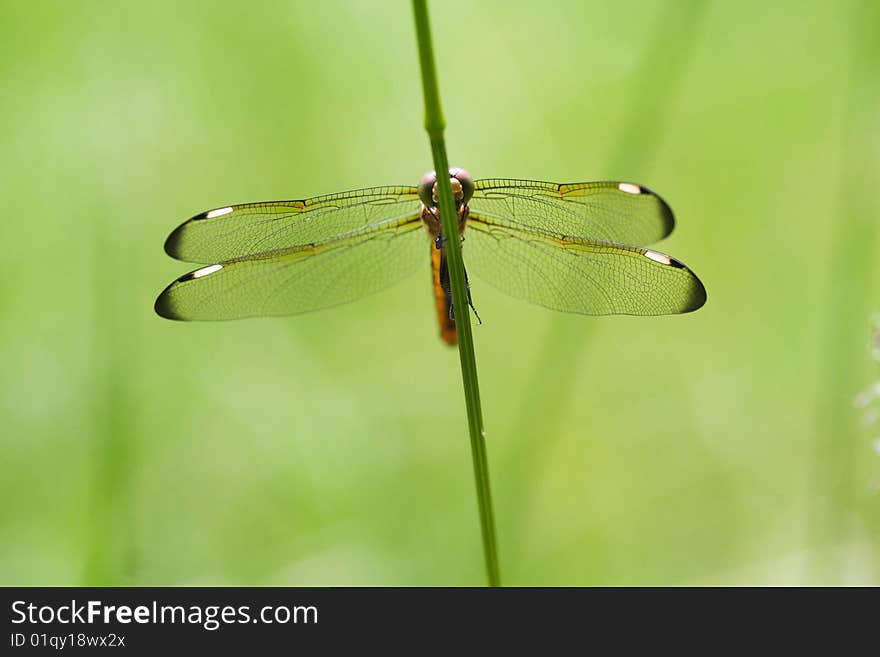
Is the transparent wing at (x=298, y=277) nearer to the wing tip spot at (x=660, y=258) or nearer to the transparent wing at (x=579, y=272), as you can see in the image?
the transparent wing at (x=579, y=272)

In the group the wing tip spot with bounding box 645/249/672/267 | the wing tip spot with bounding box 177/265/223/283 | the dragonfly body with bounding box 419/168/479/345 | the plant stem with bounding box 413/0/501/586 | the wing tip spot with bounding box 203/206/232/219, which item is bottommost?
the plant stem with bounding box 413/0/501/586

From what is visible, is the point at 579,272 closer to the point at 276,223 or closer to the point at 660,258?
the point at 660,258

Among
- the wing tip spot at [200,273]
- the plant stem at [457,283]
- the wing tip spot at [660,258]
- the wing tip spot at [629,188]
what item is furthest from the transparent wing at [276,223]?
the plant stem at [457,283]

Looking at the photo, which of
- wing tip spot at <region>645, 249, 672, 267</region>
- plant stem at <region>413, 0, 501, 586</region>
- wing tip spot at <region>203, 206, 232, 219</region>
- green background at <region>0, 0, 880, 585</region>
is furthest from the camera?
green background at <region>0, 0, 880, 585</region>

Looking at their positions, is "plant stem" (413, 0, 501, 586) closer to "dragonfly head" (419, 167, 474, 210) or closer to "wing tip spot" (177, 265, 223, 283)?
"dragonfly head" (419, 167, 474, 210)

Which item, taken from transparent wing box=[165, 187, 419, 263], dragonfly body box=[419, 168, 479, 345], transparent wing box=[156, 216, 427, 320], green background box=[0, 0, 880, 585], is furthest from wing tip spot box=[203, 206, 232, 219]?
green background box=[0, 0, 880, 585]

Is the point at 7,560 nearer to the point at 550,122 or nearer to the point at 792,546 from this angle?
the point at 792,546

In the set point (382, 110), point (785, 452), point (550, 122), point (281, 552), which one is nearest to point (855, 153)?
point (785, 452)
